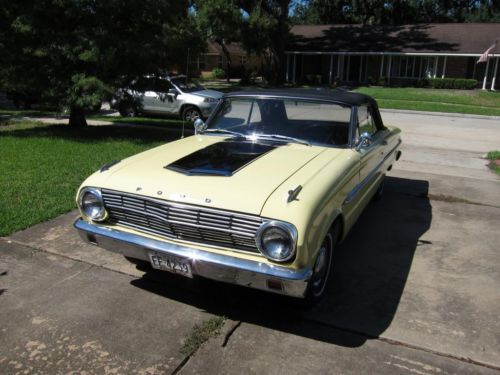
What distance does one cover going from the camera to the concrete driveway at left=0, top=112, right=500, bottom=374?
304cm

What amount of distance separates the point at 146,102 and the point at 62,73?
16.7 ft

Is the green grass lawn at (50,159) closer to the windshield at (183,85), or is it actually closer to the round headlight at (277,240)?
the windshield at (183,85)

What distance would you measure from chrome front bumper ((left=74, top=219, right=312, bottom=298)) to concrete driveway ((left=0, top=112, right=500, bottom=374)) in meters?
0.46

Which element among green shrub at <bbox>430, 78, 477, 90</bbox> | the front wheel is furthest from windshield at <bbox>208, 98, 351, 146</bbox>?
green shrub at <bbox>430, 78, 477, 90</bbox>

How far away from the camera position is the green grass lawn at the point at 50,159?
5.65m

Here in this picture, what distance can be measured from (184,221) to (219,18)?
27978 mm

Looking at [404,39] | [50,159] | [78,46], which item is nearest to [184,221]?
[50,159]

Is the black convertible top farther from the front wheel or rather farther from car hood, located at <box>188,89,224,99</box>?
the front wheel

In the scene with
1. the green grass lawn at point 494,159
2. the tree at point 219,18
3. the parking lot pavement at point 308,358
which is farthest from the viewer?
the tree at point 219,18

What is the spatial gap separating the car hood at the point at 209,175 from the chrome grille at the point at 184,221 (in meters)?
0.06

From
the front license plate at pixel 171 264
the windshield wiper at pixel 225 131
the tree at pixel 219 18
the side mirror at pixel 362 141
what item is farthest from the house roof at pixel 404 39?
the front license plate at pixel 171 264

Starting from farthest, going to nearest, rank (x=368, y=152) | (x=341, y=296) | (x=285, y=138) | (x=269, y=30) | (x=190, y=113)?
(x=269, y=30), (x=190, y=113), (x=368, y=152), (x=285, y=138), (x=341, y=296)

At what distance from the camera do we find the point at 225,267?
122 inches

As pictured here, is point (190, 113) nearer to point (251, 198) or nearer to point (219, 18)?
point (251, 198)
